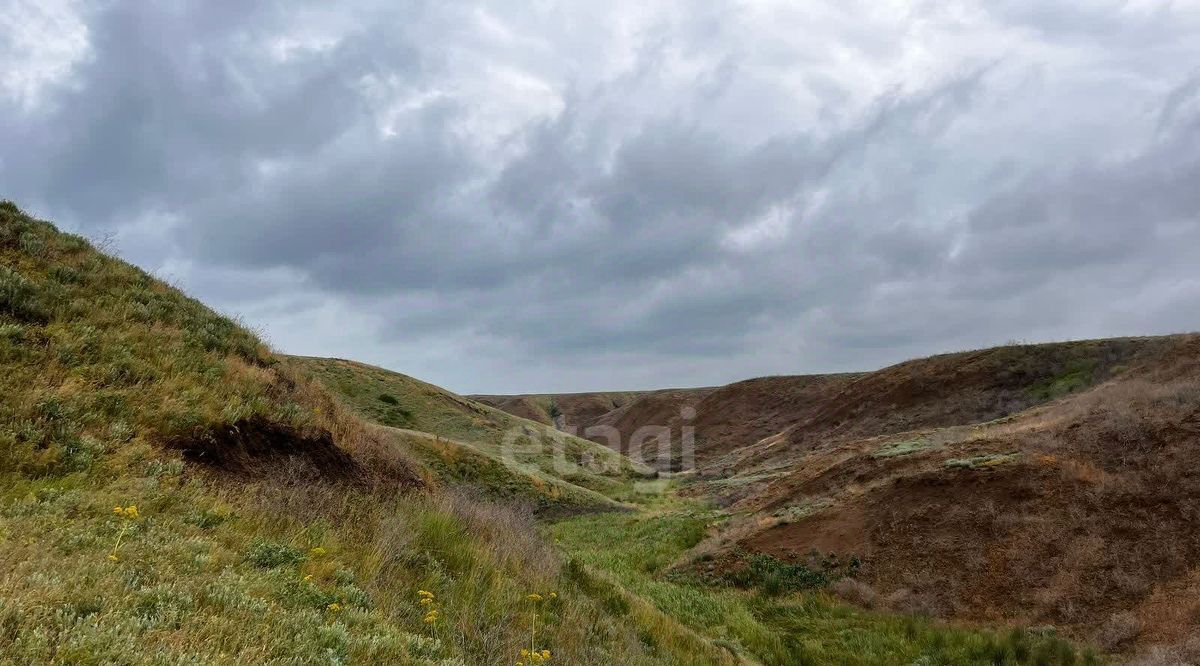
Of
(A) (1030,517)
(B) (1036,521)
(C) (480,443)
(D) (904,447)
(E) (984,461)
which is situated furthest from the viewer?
(C) (480,443)

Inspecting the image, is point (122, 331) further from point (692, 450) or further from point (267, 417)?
point (692, 450)

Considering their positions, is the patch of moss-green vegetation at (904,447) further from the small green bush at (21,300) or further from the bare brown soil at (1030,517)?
the small green bush at (21,300)

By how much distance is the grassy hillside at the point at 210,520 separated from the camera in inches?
162

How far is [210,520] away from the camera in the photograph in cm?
602

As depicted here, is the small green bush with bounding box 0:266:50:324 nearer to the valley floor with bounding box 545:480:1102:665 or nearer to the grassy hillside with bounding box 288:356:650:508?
the valley floor with bounding box 545:480:1102:665

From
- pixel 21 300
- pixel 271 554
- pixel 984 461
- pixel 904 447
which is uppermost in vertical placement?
pixel 21 300

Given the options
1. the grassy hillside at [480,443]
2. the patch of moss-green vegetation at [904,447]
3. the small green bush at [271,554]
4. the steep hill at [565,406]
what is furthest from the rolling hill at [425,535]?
the steep hill at [565,406]

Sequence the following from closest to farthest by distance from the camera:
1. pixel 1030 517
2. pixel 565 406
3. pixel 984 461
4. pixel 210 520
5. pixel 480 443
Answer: pixel 210 520, pixel 1030 517, pixel 984 461, pixel 480 443, pixel 565 406

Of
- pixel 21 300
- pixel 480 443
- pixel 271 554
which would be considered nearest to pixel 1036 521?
pixel 271 554

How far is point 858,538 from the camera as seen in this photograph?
49.7 ft

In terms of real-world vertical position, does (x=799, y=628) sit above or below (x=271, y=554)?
below

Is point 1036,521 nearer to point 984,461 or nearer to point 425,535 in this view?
point 984,461

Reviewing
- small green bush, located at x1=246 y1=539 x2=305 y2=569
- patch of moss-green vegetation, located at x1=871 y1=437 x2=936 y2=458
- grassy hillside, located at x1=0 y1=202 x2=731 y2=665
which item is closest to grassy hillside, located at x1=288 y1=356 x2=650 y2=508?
patch of moss-green vegetation, located at x1=871 y1=437 x2=936 y2=458

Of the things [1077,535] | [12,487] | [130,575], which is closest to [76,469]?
[12,487]
